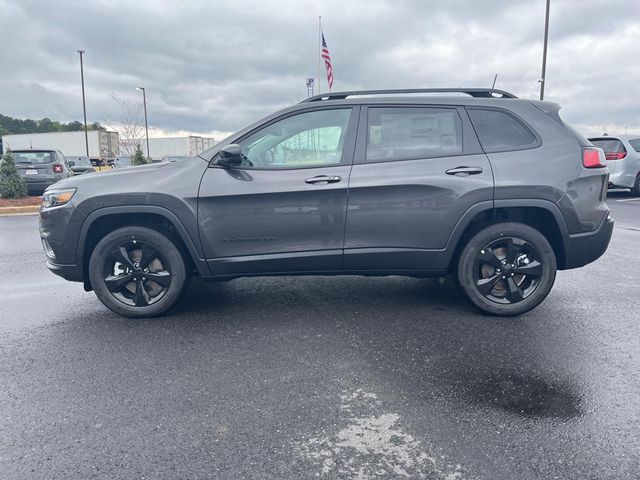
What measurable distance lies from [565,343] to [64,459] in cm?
327

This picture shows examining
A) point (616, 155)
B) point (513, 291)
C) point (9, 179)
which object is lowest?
point (513, 291)

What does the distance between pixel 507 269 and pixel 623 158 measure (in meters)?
12.6

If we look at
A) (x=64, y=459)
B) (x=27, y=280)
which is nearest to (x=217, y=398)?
(x=64, y=459)

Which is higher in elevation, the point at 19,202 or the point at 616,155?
the point at 616,155

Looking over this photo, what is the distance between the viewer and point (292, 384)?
2871 millimetres

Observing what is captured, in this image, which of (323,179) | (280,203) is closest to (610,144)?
(323,179)

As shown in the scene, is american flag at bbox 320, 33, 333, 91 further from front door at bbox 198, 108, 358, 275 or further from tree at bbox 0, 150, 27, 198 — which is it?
front door at bbox 198, 108, 358, 275

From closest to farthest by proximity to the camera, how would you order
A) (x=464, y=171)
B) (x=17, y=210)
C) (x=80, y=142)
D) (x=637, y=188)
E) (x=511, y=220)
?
(x=464, y=171) → (x=511, y=220) → (x=17, y=210) → (x=637, y=188) → (x=80, y=142)

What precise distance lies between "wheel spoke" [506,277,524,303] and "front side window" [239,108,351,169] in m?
1.76

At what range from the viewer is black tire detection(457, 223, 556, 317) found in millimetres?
3934

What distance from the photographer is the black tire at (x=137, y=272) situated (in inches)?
154

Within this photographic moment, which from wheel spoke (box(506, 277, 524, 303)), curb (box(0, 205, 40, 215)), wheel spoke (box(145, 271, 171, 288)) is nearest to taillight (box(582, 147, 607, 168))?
wheel spoke (box(506, 277, 524, 303))

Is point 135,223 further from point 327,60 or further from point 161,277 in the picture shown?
point 327,60

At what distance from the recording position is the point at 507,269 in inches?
157
